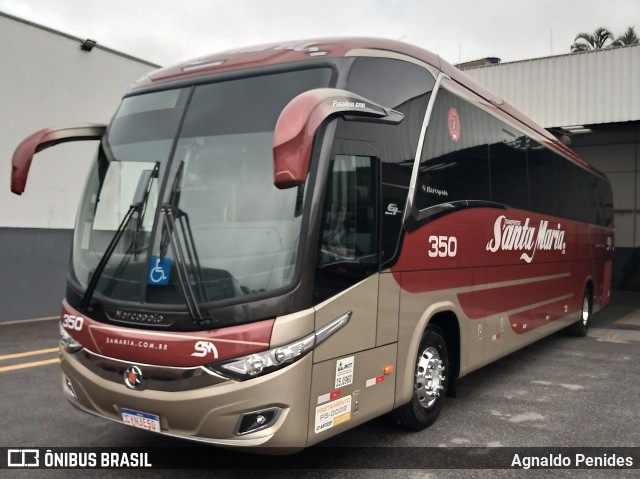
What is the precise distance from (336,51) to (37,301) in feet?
30.0

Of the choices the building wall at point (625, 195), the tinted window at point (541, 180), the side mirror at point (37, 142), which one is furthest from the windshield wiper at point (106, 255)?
the building wall at point (625, 195)

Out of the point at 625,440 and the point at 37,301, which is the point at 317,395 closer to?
the point at 625,440

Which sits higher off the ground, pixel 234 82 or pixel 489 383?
pixel 234 82

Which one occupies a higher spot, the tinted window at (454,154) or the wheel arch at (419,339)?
the tinted window at (454,154)

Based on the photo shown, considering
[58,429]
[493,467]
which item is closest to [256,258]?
[493,467]

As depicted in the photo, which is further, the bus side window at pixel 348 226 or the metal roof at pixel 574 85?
the metal roof at pixel 574 85

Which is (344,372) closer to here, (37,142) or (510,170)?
(37,142)

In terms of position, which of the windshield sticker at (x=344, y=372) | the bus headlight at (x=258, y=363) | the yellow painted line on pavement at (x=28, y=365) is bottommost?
the yellow painted line on pavement at (x=28, y=365)

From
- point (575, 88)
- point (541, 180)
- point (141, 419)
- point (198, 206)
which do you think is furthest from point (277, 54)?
point (575, 88)

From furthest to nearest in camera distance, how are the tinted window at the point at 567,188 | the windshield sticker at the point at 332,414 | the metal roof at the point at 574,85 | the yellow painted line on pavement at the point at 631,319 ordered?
the metal roof at the point at 574,85 → the yellow painted line on pavement at the point at 631,319 → the tinted window at the point at 567,188 → the windshield sticker at the point at 332,414

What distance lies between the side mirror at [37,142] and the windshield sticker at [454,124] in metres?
2.98

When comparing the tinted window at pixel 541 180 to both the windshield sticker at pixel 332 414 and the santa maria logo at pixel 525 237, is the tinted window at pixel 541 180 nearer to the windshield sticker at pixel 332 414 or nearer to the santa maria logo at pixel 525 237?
the santa maria logo at pixel 525 237

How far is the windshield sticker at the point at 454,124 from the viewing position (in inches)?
210

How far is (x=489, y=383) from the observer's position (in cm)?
677
